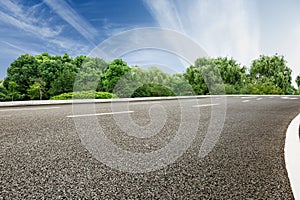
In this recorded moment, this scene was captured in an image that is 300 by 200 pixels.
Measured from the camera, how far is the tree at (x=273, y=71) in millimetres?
50219

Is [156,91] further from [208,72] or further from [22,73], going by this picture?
[22,73]

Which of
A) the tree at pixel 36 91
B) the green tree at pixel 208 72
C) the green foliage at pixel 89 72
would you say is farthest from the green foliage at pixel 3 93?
the green tree at pixel 208 72

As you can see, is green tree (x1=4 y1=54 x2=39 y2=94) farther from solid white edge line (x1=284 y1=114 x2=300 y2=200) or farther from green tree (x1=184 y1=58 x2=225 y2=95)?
solid white edge line (x1=284 y1=114 x2=300 y2=200)

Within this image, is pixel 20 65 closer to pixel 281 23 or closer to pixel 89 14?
pixel 89 14

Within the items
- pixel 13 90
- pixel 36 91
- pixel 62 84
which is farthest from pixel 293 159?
→ pixel 13 90

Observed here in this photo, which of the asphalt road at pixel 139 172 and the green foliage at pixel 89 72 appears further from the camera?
the green foliage at pixel 89 72

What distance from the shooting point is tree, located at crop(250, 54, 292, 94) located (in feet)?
165

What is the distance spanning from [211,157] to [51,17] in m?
44.0

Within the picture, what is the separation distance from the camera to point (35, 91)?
110 ft

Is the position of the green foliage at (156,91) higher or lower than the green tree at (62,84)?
lower

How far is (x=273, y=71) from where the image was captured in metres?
51.0

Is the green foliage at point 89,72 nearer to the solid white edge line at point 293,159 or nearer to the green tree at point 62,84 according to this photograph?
the solid white edge line at point 293,159

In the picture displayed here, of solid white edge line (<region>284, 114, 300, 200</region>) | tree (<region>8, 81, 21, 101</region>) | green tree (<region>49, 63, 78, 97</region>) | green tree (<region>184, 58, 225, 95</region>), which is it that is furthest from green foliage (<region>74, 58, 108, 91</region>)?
tree (<region>8, 81, 21, 101</region>)

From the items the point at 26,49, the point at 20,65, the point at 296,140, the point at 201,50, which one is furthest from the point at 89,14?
the point at 296,140
